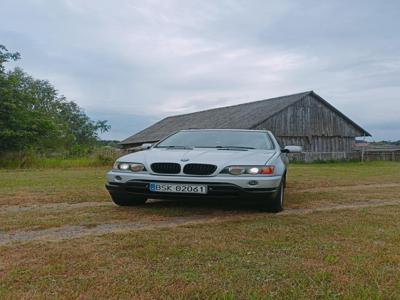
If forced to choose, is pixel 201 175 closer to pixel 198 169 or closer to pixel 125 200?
pixel 198 169

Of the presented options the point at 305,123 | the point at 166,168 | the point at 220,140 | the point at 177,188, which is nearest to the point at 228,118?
the point at 305,123

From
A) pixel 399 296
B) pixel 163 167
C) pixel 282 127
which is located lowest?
pixel 399 296

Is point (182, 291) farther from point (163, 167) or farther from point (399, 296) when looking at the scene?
point (163, 167)

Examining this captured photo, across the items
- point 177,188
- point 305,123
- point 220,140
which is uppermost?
point 305,123

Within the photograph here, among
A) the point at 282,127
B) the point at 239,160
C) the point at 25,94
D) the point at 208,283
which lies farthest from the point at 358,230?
the point at 282,127

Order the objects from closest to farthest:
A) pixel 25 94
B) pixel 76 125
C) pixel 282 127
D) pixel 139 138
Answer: pixel 25 94 → pixel 282 127 → pixel 139 138 → pixel 76 125

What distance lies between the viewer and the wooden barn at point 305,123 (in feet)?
114

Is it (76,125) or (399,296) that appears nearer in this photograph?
(399,296)

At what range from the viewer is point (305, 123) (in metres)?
35.6

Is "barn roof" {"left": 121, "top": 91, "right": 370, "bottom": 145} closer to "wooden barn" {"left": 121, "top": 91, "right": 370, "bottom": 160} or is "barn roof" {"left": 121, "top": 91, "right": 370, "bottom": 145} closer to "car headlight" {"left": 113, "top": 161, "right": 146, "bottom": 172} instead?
"wooden barn" {"left": 121, "top": 91, "right": 370, "bottom": 160}

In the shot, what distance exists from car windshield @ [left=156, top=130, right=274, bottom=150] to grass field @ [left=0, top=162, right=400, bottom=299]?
936 millimetres

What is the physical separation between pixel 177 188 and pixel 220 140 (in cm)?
164

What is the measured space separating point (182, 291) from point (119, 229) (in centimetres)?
207

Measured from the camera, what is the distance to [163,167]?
5.33 metres
